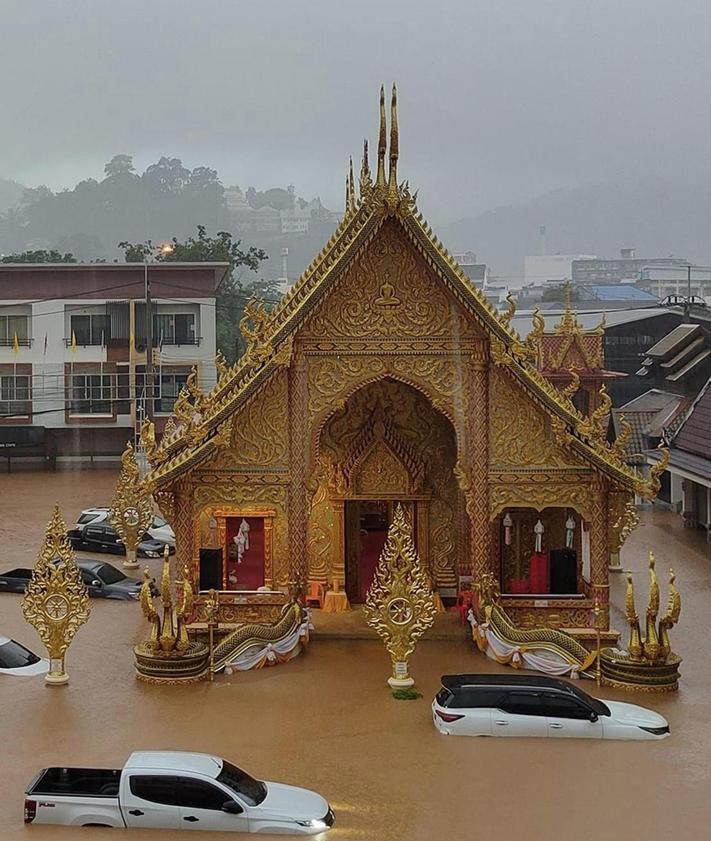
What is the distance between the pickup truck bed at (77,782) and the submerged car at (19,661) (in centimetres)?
494

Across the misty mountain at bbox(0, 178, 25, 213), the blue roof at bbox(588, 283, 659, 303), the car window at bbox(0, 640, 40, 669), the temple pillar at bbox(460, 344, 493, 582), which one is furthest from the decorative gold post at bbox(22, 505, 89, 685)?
the misty mountain at bbox(0, 178, 25, 213)

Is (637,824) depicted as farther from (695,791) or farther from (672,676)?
(672,676)

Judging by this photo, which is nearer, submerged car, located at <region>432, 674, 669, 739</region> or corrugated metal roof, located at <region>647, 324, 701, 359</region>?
submerged car, located at <region>432, 674, 669, 739</region>

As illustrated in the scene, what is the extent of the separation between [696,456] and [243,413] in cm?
1534

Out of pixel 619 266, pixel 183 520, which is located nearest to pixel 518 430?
pixel 183 520

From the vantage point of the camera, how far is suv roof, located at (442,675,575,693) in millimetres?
14180

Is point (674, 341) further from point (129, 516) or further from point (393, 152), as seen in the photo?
point (393, 152)

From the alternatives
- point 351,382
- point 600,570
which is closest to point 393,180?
point 351,382

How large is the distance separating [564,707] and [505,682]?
836 mm

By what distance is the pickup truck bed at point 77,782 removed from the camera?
11.4 metres

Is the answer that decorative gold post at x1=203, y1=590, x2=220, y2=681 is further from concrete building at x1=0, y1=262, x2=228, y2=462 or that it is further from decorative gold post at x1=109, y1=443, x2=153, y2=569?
concrete building at x1=0, y1=262, x2=228, y2=462

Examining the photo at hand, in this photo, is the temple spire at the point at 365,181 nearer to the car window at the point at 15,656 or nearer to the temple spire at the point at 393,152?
the temple spire at the point at 393,152

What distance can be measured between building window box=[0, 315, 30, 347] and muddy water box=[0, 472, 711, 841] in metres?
27.1

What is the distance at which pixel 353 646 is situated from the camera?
59.0 ft
